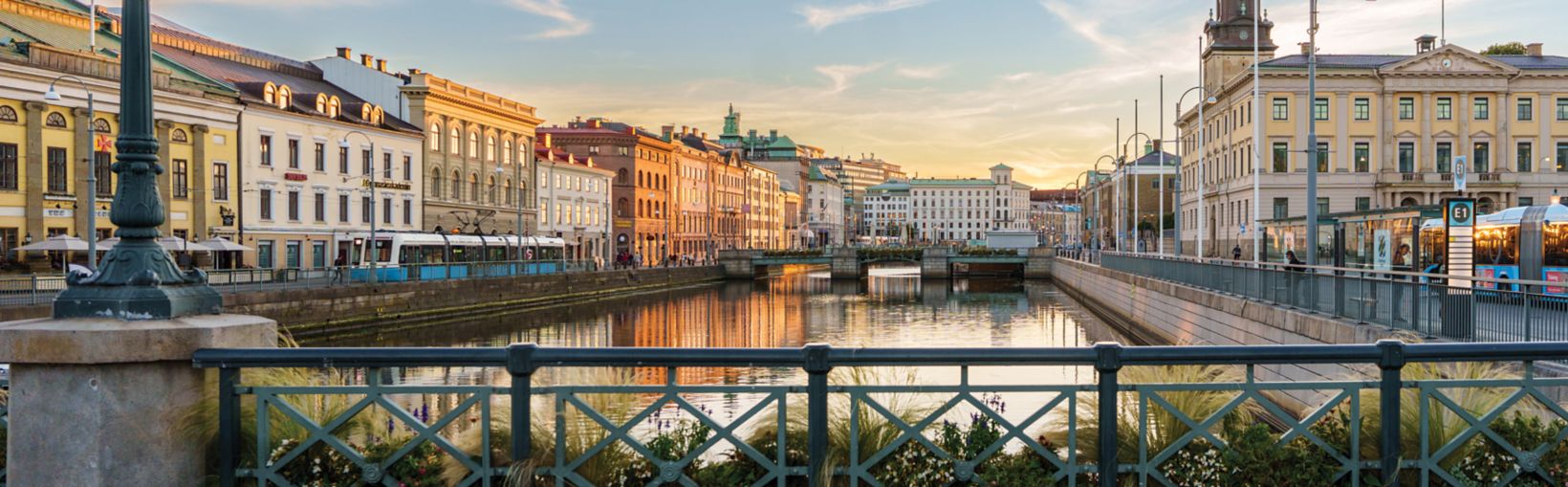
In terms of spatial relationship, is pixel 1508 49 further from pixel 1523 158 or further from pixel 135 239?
pixel 135 239

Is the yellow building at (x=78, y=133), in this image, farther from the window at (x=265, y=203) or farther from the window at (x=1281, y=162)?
the window at (x=1281, y=162)

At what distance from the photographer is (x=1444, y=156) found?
84438 mm

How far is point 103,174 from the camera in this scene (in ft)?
161

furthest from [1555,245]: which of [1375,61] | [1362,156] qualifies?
[1375,61]

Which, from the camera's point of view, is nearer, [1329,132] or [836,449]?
[836,449]

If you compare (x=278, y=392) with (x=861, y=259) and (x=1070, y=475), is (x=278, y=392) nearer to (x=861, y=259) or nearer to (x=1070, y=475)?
(x=1070, y=475)

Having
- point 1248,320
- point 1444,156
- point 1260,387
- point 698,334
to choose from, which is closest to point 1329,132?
point 1444,156

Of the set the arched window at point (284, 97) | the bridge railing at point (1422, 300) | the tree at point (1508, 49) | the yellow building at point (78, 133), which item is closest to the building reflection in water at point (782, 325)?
the bridge railing at point (1422, 300)

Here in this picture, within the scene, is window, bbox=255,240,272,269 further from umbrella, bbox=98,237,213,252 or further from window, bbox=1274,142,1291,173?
window, bbox=1274,142,1291,173

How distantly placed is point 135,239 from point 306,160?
60410mm

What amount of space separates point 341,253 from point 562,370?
63.6 m

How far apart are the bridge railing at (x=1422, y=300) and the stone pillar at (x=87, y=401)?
46.8ft

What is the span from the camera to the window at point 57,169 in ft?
154

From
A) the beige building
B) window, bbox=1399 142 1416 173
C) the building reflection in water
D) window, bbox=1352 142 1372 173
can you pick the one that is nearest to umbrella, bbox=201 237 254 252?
the building reflection in water
